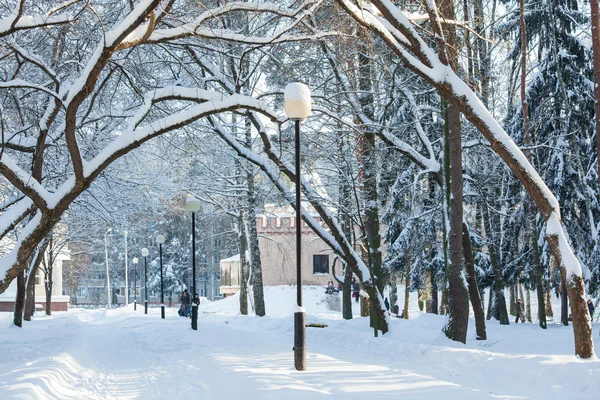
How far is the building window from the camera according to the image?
207 ft

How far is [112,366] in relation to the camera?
14.4m

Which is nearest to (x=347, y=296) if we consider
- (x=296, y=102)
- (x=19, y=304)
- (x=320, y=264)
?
(x=19, y=304)

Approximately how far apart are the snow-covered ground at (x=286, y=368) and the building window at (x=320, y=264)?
42.1 m

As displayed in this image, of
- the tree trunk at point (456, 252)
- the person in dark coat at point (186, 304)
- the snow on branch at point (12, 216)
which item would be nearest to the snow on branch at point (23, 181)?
the snow on branch at point (12, 216)

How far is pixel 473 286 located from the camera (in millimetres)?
19500

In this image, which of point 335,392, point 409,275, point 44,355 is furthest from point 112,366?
point 409,275

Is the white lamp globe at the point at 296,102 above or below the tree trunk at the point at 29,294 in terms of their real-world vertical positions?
above

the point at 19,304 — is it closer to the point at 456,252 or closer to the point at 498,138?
the point at 456,252

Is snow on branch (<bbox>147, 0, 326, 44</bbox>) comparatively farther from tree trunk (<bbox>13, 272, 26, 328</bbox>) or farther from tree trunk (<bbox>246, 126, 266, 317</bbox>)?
tree trunk (<bbox>246, 126, 266, 317</bbox>)

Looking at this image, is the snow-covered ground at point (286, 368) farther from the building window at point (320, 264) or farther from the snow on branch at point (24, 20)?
the building window at point (320, 264)

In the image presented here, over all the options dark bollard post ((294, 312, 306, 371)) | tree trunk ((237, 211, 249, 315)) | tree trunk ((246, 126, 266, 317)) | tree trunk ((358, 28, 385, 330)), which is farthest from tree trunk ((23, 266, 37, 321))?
dark bollard post ((294, 312, 306, 371))

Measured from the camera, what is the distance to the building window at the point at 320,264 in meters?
63.0

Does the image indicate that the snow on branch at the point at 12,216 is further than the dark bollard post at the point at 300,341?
Yes

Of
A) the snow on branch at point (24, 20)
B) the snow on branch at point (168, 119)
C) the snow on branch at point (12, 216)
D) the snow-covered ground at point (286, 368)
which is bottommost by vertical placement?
the snow-covered ground at point (286, 368)
